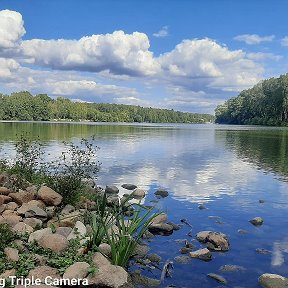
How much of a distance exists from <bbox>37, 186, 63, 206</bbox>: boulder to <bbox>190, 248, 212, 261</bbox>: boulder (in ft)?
19.1

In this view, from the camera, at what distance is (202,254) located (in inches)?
509

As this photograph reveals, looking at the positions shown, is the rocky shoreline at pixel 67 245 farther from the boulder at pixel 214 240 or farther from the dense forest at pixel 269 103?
the dense forest at pixel 269 103

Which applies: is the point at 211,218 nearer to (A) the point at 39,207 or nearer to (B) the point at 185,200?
(B) the point at 185,200

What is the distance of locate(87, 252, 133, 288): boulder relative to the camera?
979 cm

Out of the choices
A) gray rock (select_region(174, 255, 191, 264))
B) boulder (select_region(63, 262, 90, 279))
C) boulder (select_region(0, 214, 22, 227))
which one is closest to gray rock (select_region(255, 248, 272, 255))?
gray rock (select_region(174, 255, 191, 264))

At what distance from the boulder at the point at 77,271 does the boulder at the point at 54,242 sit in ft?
3.88

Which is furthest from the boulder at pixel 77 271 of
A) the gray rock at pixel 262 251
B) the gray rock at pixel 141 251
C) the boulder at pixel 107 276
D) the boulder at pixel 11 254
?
the gray rock at pixel 262 251

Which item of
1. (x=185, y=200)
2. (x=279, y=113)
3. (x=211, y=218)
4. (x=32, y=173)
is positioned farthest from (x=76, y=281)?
(x=279, y=113)

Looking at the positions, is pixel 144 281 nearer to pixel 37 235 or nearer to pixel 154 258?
pixel 154 258

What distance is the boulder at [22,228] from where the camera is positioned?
40.1ft

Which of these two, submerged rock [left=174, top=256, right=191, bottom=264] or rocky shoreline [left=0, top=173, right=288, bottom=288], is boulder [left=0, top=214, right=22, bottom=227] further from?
submerged rock [left=174, top=256, right=191, bottom=264]

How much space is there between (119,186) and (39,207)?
10.1m

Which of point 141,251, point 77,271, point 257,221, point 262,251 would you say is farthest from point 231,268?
point 257,221

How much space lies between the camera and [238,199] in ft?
73.3
